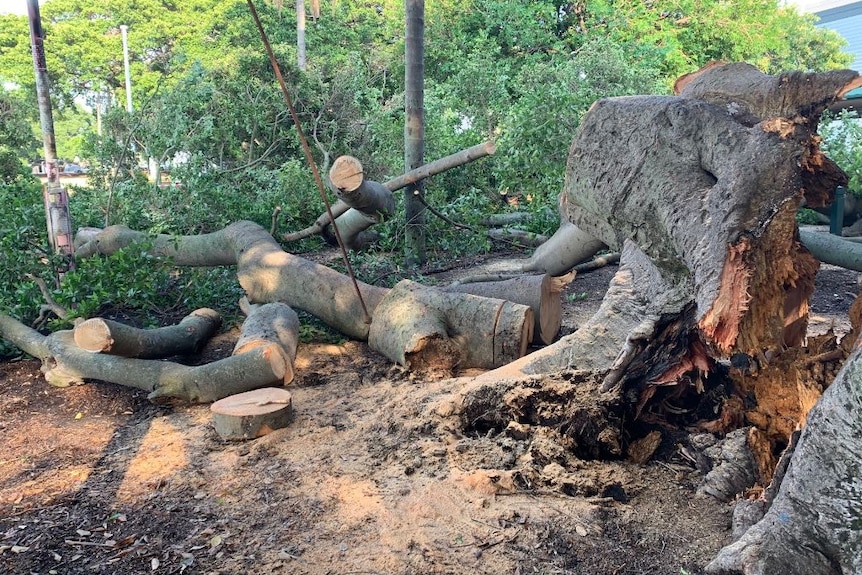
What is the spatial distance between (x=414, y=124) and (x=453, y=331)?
3572 millimetres

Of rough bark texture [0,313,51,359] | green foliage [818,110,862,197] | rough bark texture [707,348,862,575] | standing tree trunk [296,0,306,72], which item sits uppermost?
standing tree trunk [296,0,306,72]

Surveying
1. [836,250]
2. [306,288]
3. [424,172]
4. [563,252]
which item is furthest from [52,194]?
[836,250]

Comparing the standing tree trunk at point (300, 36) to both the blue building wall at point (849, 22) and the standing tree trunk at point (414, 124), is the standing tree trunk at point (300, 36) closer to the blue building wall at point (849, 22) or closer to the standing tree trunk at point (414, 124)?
the standing tree trunk at point (414, 124)

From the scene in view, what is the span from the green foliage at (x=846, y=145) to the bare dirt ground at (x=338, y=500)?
9.00 metres

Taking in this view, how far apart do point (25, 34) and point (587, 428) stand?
3365cm

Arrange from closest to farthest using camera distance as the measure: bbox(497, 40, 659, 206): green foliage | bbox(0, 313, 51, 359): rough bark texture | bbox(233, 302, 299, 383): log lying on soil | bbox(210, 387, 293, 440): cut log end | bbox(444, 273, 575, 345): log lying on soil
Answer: bbox(210, 387, 293, 440): cut log end
bbox(233, 302, 299, 383): log lying on soil
bbox(0, 313, 51, 359): rough bark texture
bbox(444, 273, 575, 345): log lying on soil
bbox(497, 40, 659, 206): green foliage

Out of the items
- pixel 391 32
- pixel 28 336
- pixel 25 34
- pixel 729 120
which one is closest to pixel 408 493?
pixel 729 120

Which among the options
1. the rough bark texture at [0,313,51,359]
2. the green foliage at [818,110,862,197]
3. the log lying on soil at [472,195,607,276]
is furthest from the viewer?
the green foliage at [818,110,862,197]

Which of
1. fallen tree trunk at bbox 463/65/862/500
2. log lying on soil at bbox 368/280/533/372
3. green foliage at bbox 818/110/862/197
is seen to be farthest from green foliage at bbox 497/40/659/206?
fallen tree trunk at bbox 463/65/862/500

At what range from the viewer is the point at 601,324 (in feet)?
11.2

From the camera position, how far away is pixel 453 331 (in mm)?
4672

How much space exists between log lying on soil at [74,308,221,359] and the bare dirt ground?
Result: 450mm

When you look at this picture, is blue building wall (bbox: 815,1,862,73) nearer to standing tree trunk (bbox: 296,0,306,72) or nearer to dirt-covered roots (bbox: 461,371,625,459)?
standing tree trunk (bbox: 296,0,306,72)

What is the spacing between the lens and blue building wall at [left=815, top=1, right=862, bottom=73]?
27.6m
